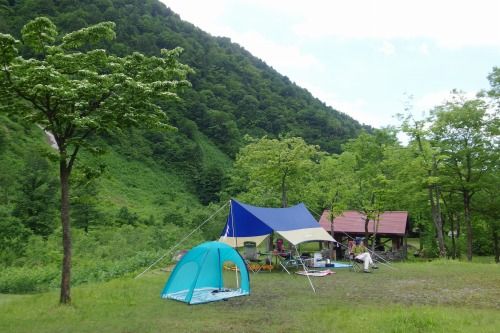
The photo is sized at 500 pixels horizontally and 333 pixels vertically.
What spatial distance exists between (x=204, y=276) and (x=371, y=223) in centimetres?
1978

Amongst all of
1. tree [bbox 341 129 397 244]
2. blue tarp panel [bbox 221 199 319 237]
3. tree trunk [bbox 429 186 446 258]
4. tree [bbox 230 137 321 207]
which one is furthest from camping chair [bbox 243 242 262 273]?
tree trunk [bbox 429 186 446 258]

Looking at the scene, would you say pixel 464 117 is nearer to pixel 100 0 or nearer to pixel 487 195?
pixel 487 195

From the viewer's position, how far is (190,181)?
51156 mm

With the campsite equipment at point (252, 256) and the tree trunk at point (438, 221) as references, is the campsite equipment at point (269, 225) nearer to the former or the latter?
the campsite equipment at point (252, 256)

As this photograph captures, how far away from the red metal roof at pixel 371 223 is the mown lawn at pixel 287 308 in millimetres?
14277

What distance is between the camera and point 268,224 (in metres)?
14.9

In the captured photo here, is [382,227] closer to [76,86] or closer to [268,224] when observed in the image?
[268,224]

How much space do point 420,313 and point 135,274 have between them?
9.42 m

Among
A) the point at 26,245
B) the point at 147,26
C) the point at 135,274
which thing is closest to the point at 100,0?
→ the point at 147,26

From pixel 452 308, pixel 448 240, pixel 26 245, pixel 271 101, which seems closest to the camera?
pixel 452 308

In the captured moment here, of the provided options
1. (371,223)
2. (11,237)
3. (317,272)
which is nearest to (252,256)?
(317,272)

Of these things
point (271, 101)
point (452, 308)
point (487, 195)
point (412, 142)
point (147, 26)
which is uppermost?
point (147, 26)

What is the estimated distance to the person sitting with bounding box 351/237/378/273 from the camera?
50.1 feet

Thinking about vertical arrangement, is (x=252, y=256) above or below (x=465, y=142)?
below
